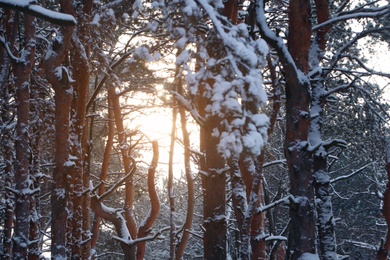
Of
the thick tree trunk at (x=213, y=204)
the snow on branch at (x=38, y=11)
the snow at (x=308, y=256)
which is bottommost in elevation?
the snow at (x=308, y=256)

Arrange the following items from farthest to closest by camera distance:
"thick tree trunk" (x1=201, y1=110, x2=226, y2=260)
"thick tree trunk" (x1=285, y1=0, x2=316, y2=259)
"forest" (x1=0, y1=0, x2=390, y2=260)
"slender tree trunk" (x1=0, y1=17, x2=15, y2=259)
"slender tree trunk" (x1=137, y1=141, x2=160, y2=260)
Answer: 1. "slender tree trunk" (x1=137, y1=141, x2=160, y2=260)
2. "slender tree trunk" (x1=0, y1=17, x2=15, y2=259)
3. "thick tree trunk" (x1=285, y1=0, x2=316, y2=259)
4. "thick tree trunk" (x1=201, y1=110, x2=226, y2=260)
5. "forest" (x1=0, y1=0, x2=390, y2=260)

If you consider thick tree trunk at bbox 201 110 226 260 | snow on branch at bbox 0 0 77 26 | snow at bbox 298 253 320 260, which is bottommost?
snow at bbox 298 253 320 260

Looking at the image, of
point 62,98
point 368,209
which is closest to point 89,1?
point 62,98

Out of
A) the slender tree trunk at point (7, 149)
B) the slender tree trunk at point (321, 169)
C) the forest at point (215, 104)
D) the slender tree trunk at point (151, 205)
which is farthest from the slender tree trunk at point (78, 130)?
the slender tree trunk at point (321, 169)

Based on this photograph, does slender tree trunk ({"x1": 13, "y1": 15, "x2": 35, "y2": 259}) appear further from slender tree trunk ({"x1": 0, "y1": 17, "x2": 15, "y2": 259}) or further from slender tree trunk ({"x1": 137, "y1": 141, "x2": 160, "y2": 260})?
slender tree trunk ({"x1": 137, "y1": 141, "x2": 160, "y2": 260})

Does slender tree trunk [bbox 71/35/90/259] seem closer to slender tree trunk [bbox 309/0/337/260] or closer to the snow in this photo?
the snow

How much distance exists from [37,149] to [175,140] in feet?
14.8

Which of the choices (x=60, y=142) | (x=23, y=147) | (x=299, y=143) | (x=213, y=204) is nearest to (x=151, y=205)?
(x=23, y=147)

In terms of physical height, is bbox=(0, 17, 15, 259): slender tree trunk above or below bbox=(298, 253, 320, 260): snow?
above

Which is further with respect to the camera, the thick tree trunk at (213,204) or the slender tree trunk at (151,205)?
the slender tree trunk at (151,205)

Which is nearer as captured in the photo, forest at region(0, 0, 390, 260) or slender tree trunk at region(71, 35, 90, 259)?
forest at region(0, 0, 390, 260)

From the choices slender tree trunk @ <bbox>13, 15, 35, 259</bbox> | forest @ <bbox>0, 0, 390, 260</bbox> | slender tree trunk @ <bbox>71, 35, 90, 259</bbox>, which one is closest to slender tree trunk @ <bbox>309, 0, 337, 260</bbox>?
forest @ <bbox>0, 0, 390, 260</bbox>

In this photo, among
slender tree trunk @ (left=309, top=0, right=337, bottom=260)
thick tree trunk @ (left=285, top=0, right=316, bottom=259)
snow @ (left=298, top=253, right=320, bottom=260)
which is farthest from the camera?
slender tree trunk @ (left=309, top=0, right=337, bottom=260)

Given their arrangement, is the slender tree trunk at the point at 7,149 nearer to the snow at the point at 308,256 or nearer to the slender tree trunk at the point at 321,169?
the snow at the point at 308,256
